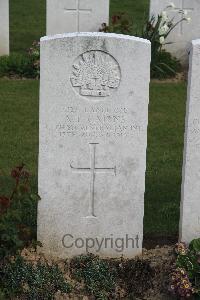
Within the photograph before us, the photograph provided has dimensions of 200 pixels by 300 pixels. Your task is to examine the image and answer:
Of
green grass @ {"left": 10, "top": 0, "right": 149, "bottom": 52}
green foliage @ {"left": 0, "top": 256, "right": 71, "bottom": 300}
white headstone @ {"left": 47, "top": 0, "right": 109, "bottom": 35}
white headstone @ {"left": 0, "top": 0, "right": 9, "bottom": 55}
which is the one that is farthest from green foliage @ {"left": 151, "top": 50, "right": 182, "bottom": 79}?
green foliage @ {"left": 0, "top": 256, "right": 71, "bottom": 300}

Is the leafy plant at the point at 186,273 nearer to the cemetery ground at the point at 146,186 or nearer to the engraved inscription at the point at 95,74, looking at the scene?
the cemetery ground at the point at 146,186

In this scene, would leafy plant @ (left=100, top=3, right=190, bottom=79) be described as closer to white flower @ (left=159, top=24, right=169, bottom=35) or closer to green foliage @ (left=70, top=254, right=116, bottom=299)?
white flower @ (left=159, top=24, right=169, bottom=35)

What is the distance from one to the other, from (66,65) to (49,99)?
11.2 inches

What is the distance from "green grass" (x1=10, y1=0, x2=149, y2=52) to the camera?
13.8 metres

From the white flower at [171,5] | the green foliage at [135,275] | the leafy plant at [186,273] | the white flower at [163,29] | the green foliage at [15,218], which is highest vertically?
the white flower at [171,5]

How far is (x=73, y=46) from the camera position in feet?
18.0

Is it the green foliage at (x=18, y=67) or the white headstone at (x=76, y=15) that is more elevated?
the white headstone at (x=76, y=15)

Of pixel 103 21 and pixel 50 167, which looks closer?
pixel 50 167

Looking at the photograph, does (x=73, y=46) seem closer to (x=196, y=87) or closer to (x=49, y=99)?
(x=49, y=99)

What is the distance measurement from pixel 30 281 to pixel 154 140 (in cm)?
386

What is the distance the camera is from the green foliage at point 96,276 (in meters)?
5.51

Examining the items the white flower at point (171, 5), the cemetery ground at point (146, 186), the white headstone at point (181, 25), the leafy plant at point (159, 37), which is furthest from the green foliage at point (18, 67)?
the white flower at point (171, 5)

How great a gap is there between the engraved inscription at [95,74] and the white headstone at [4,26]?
6.60 m

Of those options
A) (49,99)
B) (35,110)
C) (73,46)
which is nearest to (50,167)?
(49,99)
